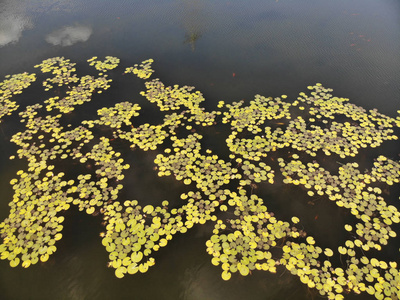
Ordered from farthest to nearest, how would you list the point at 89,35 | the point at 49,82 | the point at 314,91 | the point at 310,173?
the point at 89,35 < the point at 49,82 < the point at 314,91 < the point at 310,173

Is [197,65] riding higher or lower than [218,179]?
higher

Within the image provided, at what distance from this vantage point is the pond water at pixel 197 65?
351 cm

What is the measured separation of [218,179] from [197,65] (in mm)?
3991

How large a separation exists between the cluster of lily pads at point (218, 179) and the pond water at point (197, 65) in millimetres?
179

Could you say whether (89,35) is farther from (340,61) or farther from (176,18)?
(340,61)

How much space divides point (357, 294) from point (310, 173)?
196 centimetres

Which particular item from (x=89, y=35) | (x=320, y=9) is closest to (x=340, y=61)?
(x=320, y=9)

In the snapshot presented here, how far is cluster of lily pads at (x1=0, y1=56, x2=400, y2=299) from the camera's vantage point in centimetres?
367

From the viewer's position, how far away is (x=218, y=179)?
462cm

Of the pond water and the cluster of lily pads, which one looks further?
the cluster of lily pads

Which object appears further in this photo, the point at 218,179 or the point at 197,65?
the point at 197,65

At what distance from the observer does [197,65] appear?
739 centimetres

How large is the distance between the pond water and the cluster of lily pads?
0.59 feet

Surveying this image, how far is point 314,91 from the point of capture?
6457mm
